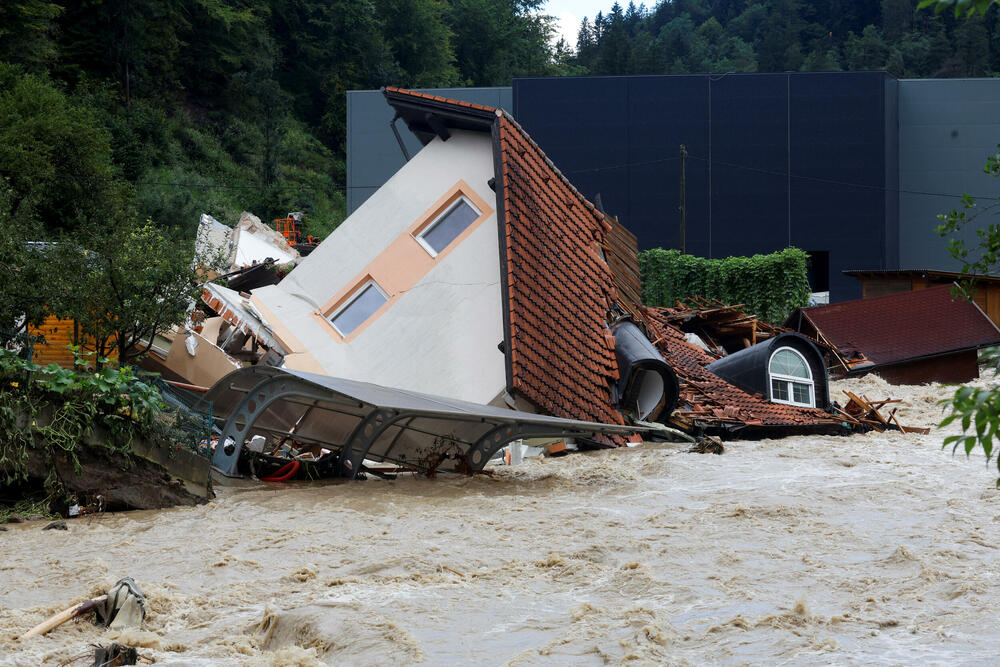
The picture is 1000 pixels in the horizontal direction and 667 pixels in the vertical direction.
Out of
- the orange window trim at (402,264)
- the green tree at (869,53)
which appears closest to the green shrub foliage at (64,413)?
the orange window trim at (402,264)

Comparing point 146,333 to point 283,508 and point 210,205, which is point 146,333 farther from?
point 210,205

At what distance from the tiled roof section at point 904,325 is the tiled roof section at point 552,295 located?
34.1 feet

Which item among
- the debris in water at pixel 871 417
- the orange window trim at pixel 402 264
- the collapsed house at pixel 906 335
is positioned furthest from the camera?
the collapsed house at pixel 906 335

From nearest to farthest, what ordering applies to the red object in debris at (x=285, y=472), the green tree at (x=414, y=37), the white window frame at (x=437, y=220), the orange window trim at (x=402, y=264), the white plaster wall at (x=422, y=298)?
the red object in debris at (x=285, y=472) → the white plaster wall at (x=422, y=298) → the orange window trim at (x=402, y=264) → the white window frame at (x=437, y=220) → the green tree at (x=414, y=37)

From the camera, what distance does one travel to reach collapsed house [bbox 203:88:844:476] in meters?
17.1

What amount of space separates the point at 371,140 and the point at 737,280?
21428 millimetres

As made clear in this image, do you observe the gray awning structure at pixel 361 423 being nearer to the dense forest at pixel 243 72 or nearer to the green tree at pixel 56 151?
the dense forest at pixel 243 72

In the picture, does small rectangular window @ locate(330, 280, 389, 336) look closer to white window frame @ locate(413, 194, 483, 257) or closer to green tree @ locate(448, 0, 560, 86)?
white window frame @ locate(413, 194, 483, 257)

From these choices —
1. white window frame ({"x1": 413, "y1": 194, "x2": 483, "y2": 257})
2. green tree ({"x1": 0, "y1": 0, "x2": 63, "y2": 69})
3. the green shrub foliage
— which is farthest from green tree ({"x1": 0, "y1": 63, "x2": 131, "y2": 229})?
the green shrub foliage

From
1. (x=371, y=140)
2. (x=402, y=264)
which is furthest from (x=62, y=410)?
(x=371, y=140)

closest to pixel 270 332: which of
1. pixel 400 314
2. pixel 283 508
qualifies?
pixel 400 314

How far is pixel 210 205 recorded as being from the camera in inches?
1866

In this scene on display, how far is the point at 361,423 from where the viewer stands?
1278 cm

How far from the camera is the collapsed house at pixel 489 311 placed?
1714 centimetres
